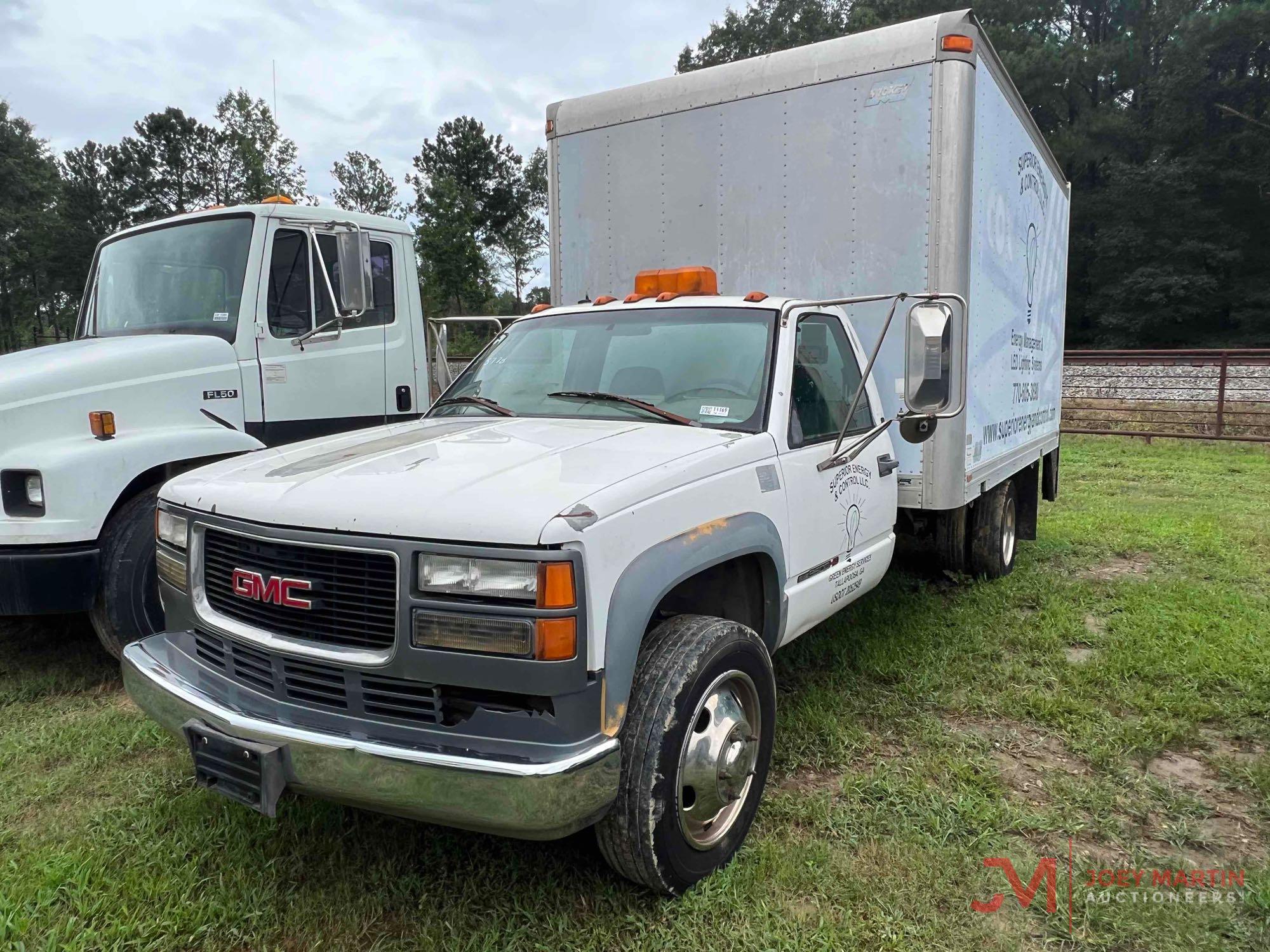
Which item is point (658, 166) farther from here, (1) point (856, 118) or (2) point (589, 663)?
(2) point (589, 663)

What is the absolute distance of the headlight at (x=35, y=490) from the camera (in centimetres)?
406

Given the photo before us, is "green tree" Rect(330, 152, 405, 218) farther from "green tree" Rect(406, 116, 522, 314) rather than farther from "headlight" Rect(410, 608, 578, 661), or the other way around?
"headlight" Rect(410, 608, 578, 661)

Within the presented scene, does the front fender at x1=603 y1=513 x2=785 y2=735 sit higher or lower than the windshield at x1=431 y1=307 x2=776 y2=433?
lower

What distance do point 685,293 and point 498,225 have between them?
53.4 m

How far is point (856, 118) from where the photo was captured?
181 inches

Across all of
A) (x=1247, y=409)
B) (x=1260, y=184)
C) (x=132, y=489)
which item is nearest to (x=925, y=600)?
(x=132, y=489)

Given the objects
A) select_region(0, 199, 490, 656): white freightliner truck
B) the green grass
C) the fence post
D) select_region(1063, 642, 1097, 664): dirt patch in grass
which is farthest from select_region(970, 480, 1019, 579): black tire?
the fence post

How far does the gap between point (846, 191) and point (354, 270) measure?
8.95 feet

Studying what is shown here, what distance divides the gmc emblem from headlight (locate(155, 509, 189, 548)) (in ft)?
1.28

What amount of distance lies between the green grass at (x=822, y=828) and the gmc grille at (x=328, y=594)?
35.0 inches

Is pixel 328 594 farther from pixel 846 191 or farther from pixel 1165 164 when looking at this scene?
pixel 1165 164

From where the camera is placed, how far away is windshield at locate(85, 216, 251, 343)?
16.4 feet

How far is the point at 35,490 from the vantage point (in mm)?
4074

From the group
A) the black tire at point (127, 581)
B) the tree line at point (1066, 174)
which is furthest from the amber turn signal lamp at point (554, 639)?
the tree line at point (1066, 174)
